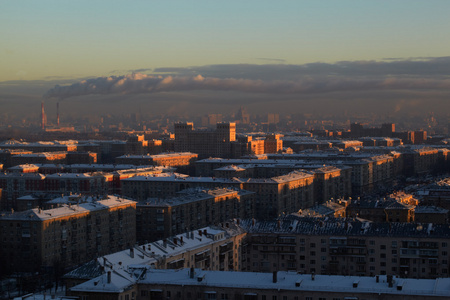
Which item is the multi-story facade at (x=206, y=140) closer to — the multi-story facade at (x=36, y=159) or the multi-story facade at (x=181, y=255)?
the multi-story facade at (x=36, y=159)

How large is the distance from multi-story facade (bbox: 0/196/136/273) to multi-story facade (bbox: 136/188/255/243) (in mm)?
2519

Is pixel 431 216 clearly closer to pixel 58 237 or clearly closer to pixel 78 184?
pixel 58 237

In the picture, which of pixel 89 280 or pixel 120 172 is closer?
pixel 89 280

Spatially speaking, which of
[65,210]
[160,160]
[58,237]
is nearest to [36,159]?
[160,160]

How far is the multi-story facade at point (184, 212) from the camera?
4575cm

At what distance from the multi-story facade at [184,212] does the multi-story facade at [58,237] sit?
2.52 metres

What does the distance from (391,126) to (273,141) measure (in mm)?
64468

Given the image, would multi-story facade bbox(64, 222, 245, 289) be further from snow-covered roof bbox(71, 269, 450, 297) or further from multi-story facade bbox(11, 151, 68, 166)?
multi-story facade bbox(11, 151, 68, 166)

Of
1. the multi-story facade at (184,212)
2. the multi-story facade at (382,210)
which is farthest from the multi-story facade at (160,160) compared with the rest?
the multi-story facade at (382,210)

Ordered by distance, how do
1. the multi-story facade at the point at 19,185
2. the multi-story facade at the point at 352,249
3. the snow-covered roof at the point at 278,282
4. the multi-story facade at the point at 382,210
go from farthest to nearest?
the multi-story facade at the point at 19,185 → the multi-story facade at the point at 382,210 → the multi-story facade at the point at 352,249 → the snow-covered roof at the point at 278,282

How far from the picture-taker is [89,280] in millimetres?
23969

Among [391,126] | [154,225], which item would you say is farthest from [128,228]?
[391,126]

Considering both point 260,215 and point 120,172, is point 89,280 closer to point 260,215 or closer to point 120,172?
point 260,215

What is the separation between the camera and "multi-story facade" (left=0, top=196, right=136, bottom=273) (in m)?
38.4
